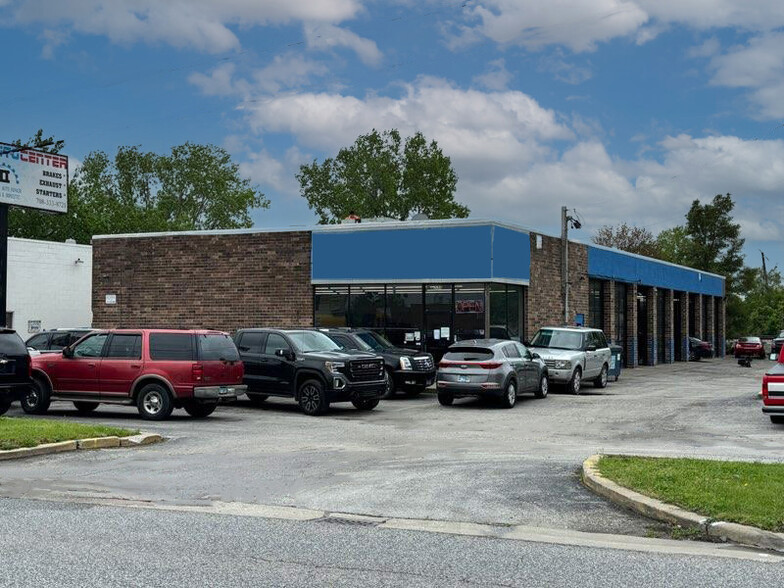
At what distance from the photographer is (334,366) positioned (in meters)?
20.4

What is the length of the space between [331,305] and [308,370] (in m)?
12.3

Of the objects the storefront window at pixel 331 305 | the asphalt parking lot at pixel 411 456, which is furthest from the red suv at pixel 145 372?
the storefront window at pixel 331 305

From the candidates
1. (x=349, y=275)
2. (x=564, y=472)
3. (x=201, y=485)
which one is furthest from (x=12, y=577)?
(x=349, y=275)

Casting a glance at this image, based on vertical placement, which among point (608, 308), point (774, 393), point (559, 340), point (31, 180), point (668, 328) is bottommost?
point (774, 393)

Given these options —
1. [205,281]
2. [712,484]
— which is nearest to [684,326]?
[205,281]

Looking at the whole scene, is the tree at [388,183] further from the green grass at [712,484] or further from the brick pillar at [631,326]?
the green grass at [712,484]

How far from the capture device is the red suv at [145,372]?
19.0m

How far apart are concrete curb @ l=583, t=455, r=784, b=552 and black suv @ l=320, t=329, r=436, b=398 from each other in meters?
14.3

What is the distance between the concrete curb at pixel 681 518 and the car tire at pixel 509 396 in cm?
1186

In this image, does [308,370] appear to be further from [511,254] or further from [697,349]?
[697,349]

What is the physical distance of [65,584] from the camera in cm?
651

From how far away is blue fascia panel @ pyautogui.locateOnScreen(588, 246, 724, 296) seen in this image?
40.3 m

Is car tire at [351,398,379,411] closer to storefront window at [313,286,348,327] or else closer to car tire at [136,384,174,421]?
car tire at [136,384,174,421]

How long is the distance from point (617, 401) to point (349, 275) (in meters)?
11.0
